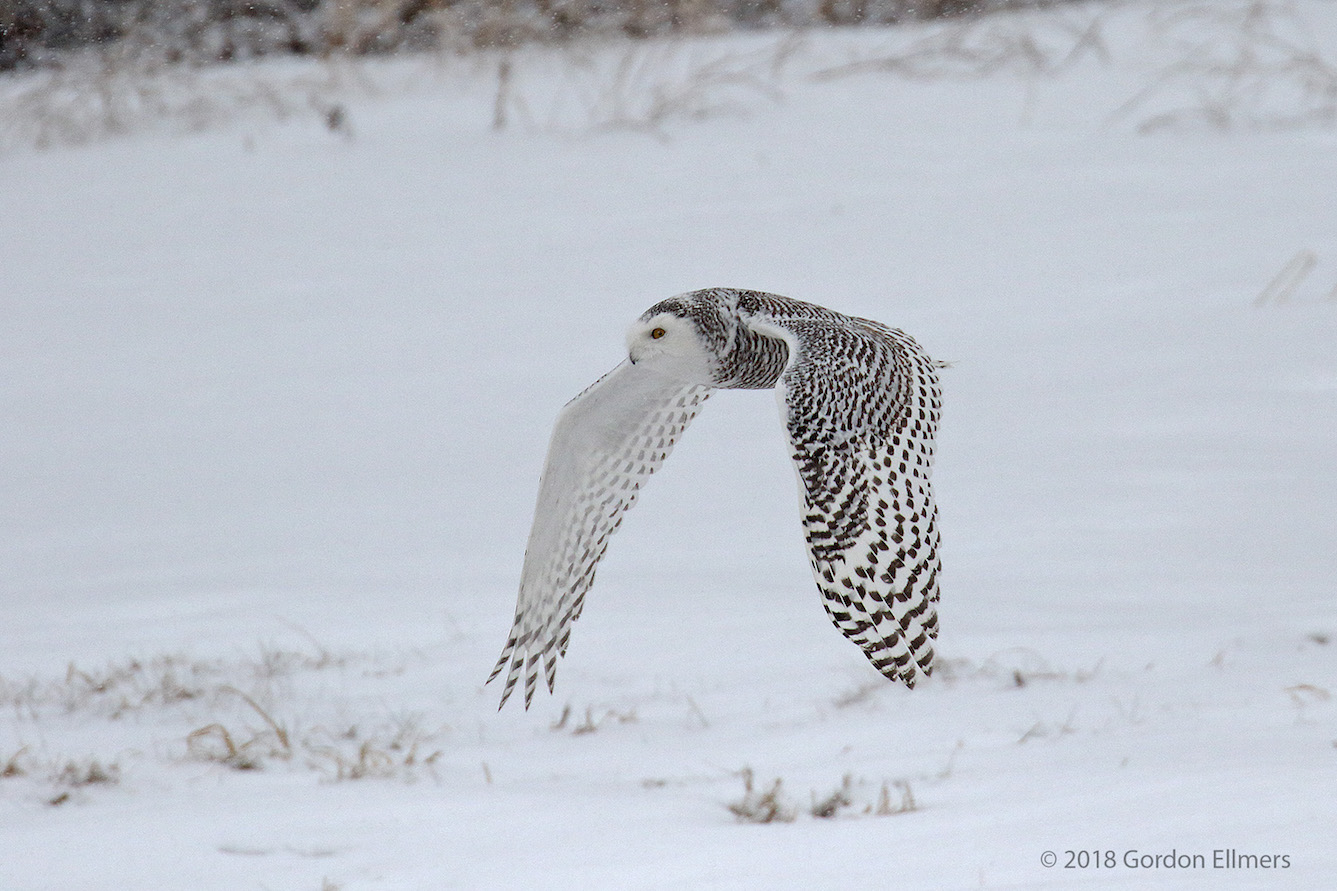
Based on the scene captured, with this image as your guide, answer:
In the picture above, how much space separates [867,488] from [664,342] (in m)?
0.52

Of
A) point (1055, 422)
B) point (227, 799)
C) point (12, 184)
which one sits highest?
point (12, 184)

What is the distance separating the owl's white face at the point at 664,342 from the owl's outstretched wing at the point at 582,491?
0.55ft

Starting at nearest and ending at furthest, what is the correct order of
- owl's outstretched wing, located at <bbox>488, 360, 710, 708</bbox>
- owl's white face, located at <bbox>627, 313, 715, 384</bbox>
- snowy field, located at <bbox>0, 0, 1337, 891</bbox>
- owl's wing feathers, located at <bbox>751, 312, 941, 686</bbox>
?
owl's wing feathers, located at <bbox>751, 312, 941, 686</bbox> < owl's white face, located at <bbox>627, 313, 715, 384</bbox> < owl's outstretched wing, located at <bbox>488, 360, 710, 708</bbox> < snowy field, located at <bbox>0, 0, 1337, 891</bbox>

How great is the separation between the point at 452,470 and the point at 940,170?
439 centimetres

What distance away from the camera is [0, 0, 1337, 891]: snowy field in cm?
318

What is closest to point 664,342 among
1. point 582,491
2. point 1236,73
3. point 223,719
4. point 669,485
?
point 582,491

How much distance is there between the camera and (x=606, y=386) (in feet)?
9.55

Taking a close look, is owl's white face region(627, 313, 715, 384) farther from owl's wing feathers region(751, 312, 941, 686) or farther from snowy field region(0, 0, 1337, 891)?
snowy field region(0, 0, 1337, 891)

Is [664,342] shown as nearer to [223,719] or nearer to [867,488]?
[867,488]

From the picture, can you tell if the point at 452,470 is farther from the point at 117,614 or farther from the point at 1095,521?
the point at 1095,521

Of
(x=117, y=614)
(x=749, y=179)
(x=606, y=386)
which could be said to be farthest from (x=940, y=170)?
(x=606, y=386)

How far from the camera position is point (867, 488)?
244 cm

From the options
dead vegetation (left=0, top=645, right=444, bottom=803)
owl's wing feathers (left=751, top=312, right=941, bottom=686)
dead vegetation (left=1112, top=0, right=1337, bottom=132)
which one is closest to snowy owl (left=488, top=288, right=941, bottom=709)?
owl's wing feathers (left=751, top=312, right=941, bottom=686)

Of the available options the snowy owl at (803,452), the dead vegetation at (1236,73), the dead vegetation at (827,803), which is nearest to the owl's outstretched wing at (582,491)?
the snowy owl at (803,452)
